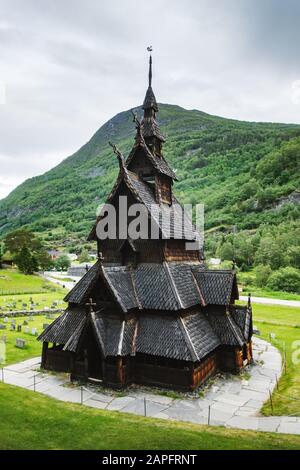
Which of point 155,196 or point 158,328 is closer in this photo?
point 158,328

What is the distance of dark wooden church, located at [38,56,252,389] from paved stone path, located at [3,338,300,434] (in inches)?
35.4

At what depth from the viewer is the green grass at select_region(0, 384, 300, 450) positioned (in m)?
12.3

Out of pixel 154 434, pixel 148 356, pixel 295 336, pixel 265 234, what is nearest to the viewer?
pixel 154 434

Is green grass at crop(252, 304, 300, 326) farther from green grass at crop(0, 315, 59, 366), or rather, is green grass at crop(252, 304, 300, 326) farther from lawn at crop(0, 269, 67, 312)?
lawn at crop(0, 269, 67, 312)

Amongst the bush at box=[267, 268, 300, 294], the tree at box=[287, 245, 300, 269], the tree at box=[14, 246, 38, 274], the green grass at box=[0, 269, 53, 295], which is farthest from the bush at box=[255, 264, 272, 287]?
the tree at box=[14, 246, 38, 274]

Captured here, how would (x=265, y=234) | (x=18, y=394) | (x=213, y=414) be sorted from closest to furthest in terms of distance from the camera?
(x=213, y=414), (x=18, y=394), (x=265, y=234)

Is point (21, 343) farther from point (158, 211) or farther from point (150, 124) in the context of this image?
point (150, 124)

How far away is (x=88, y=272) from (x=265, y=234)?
96.3 m

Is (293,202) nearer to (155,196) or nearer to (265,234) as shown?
(265,234)

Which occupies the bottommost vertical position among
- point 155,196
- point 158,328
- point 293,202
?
point 158,328

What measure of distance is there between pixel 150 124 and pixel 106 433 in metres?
18.2

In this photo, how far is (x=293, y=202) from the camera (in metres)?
140

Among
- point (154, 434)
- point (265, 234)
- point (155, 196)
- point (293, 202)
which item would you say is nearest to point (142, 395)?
point (154, 434)
